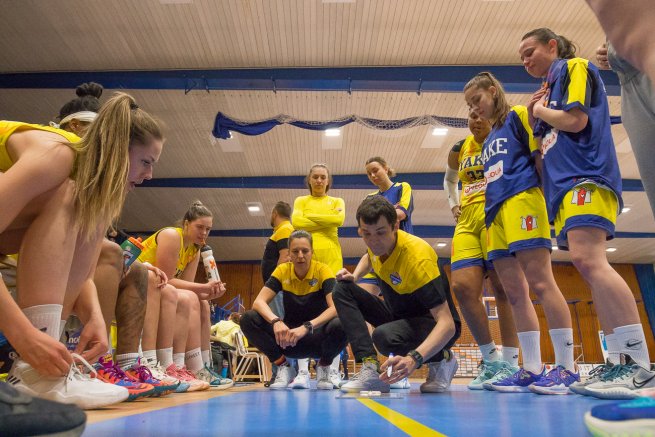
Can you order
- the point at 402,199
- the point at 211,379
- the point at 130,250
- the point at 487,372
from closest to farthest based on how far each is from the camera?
the point at 130,250
the point at 487,372
the point at 211,379
the point at 402,199

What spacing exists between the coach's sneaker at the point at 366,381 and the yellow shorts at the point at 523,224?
87cm

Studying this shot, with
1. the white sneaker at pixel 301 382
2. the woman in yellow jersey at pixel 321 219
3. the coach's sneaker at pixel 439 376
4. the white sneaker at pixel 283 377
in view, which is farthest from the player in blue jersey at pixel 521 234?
the woman in yellow jersey at pixel 321 219

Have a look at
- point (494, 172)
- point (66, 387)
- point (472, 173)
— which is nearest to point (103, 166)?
point (66, 387)

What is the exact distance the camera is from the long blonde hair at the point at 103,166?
1.28 m

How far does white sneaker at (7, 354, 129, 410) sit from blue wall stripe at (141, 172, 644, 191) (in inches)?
347

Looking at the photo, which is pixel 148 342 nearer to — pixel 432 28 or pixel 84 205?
pixel 84 205

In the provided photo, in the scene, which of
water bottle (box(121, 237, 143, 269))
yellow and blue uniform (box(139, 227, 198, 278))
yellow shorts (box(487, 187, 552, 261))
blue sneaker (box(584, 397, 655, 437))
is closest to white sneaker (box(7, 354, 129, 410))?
water bottle (box(121, 237, 143, 269))

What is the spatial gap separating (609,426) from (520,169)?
2.03 m

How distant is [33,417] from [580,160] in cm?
203

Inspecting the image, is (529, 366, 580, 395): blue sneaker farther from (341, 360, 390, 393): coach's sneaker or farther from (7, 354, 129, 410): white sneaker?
(7, 354, 129, 410): white sneaker

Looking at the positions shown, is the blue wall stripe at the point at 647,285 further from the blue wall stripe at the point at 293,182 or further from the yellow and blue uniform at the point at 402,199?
the yellow and blue uniform at the point at 402,199

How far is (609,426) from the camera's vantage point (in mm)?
627

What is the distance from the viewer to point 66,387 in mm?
1235

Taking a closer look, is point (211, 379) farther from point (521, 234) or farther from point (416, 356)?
point (521, 234)
